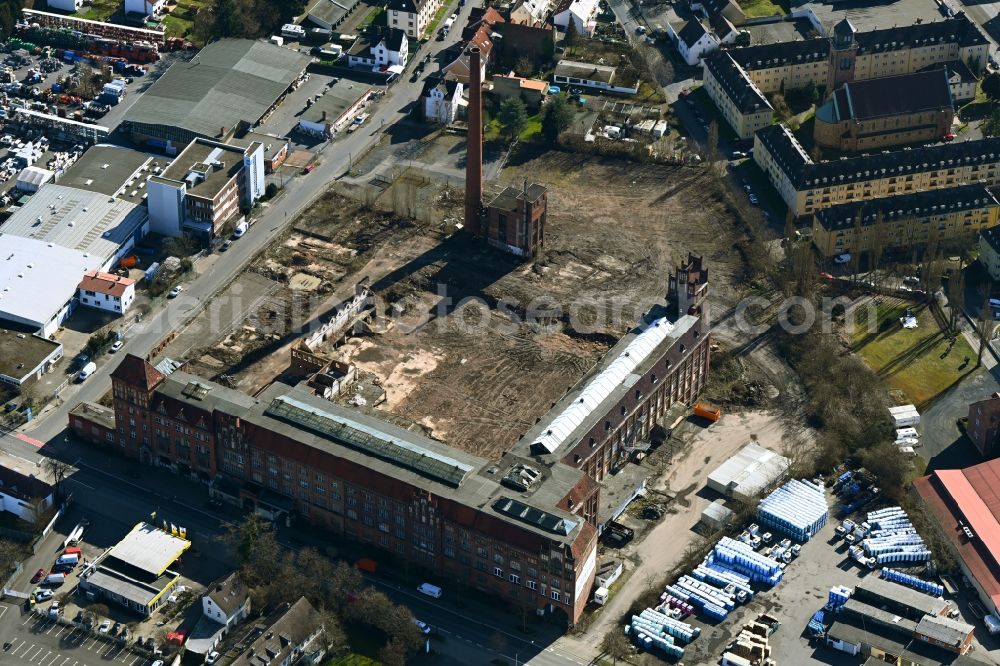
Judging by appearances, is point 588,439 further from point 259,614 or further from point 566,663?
point 259,614

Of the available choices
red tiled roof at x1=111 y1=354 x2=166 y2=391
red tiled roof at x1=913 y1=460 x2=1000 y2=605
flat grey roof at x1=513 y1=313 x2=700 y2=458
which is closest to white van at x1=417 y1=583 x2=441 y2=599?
flat grey roof at x1=513 y1=313 x2=700 y2=458

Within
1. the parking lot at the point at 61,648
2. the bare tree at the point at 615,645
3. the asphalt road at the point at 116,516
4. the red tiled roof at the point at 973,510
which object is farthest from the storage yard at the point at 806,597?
the parking lot at the point at 61,648

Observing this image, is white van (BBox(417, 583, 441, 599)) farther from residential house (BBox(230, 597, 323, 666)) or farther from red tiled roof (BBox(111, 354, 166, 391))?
red tiled roof (BBox(111, 354, 166, 391))

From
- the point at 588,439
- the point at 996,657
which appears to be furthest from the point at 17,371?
the point at 996,657

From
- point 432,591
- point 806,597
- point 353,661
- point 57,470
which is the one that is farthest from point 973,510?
point 57,470

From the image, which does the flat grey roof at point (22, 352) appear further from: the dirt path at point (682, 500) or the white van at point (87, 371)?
the dirt path at point (682, 500)

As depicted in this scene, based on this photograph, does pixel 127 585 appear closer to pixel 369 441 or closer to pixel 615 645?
pixel 369 441
